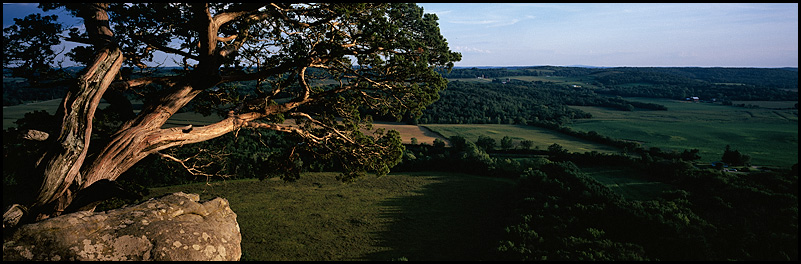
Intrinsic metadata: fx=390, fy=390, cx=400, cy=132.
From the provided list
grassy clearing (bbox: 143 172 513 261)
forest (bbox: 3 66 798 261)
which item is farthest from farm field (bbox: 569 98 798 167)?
grassy clearing (bbox: 143 172 513 261)

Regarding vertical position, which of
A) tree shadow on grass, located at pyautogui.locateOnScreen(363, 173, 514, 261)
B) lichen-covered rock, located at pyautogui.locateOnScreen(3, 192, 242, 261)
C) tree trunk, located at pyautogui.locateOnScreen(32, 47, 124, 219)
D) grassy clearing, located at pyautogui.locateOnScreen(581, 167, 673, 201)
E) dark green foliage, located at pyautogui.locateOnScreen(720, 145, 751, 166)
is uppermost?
tree trunk, located at pyautogui.locateOnScreen(32, 47, 124, 219)

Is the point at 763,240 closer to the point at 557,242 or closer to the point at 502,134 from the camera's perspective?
the point at 557,242

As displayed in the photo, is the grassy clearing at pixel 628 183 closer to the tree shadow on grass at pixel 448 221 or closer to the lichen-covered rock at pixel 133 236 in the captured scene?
Answer: the tree shadow on grass at pixel 448 221

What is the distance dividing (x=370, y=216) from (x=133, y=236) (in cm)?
3102

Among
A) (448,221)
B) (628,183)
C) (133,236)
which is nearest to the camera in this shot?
(133,236)

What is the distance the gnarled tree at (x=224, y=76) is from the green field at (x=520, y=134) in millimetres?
57030

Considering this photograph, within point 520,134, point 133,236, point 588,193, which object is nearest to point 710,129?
point 520,134

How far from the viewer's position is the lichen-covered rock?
17.3 ft

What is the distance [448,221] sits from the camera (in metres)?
35.4

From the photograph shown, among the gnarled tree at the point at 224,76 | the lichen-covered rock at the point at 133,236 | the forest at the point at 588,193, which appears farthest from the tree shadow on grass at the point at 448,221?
the lichen-covered rock at the point at 133,236

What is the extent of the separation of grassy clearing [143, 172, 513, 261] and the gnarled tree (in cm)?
1701

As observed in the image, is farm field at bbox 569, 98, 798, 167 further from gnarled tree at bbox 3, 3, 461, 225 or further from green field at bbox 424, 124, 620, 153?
gnarled tree at bbox 3, 3, 461, 225

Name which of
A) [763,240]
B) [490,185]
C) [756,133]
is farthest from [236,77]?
[756,133]

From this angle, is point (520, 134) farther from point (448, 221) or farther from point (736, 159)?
point (448, 221)
